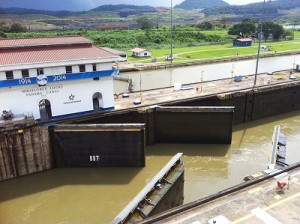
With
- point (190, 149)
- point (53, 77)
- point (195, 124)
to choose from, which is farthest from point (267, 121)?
point (53, 77)

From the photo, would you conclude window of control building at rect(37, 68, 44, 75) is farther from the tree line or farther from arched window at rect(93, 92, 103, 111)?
the tree line

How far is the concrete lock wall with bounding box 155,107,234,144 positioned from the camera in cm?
2370

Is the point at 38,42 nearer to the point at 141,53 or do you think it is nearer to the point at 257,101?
the point at 257,101

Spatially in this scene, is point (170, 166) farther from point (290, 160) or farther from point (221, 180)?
point (290, 160)

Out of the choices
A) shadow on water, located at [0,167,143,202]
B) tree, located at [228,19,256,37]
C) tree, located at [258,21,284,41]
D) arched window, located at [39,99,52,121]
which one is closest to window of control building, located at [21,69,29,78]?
arched window, located at [39,99,52,121]

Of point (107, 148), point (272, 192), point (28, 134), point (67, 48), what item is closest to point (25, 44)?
point (67, 48)

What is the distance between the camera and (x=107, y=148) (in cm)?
2044

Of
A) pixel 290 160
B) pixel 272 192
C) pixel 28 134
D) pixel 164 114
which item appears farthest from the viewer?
pixel 164 114

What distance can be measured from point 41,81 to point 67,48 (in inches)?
149

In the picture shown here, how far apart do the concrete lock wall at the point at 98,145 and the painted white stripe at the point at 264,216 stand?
991 centimetres

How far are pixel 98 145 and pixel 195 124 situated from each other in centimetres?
776

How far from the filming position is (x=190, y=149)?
2325cm

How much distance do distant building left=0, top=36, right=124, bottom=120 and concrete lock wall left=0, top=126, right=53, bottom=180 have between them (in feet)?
6.13

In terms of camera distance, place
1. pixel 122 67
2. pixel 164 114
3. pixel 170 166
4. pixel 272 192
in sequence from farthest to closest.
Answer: pixel 122 67, pixel 164 114, pixel 170 166, pixel 272 192
